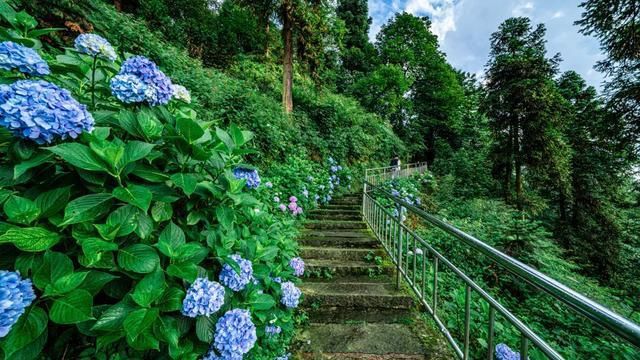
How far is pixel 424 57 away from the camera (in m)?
21.0

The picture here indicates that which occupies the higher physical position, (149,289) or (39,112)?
(39,112)

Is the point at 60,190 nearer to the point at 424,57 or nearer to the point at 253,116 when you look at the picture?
the point at 253,116

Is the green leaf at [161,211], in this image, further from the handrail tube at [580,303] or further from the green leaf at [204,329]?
the handrail tube at [580,303]

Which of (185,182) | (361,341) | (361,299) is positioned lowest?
(361,341)

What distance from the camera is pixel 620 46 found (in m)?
6.25

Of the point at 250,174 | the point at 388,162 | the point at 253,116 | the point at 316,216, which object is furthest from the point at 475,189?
the point at 250,174

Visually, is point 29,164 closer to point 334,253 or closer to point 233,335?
point 233,335

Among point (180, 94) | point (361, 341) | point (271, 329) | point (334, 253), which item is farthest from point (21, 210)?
point (334, 253)

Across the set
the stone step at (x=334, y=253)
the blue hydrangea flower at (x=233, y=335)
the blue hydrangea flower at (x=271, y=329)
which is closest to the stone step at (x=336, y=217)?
the stone step at (x=334, y=253)

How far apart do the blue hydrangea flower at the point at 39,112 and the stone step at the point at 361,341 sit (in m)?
1.98

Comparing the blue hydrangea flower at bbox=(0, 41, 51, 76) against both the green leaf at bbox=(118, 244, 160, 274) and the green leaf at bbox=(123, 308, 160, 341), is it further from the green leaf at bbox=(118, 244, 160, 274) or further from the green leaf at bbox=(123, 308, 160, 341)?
the green leaf at bbox=(123, 308, 160, 341)

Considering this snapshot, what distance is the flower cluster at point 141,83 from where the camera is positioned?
104cm

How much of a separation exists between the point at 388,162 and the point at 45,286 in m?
14.8

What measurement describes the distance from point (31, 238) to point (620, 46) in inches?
406
